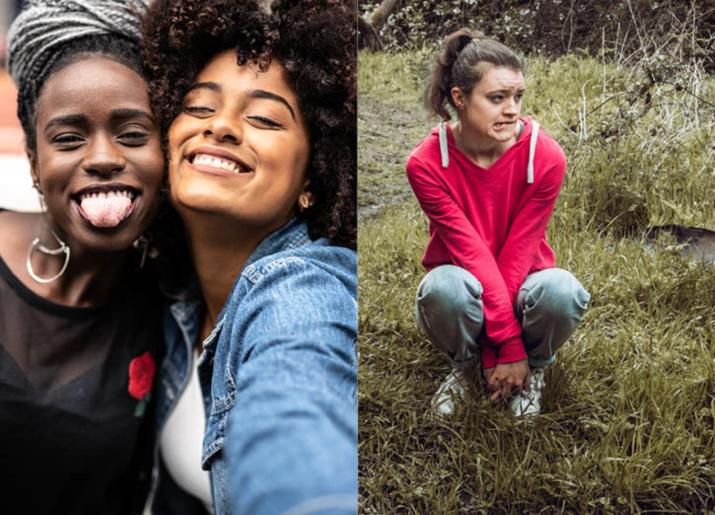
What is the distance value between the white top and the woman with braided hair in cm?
6

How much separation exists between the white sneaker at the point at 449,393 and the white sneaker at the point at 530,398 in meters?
0.15

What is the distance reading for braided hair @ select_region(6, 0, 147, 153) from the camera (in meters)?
2.27

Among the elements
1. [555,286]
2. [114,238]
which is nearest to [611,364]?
[555,286]

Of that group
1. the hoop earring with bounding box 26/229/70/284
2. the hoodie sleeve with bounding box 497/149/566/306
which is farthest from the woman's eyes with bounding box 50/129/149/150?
the hoodie sleeve with bounding box 497/149/566/306

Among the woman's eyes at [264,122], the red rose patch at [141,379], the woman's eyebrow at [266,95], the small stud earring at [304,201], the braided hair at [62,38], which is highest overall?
the braided hair at [62,38]

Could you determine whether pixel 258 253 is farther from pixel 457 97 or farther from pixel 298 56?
pixel 457 97

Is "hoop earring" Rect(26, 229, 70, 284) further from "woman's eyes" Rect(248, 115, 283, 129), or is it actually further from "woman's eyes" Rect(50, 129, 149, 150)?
"woman's eyes" Rect(248, 115, 283, 129)

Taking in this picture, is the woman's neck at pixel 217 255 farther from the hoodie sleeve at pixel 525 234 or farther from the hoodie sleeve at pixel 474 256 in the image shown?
the hoodie sleeve at pixel 525 234

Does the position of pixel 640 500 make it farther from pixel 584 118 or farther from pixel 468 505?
pixel 584 118

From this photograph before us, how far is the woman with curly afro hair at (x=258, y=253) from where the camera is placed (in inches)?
90.5

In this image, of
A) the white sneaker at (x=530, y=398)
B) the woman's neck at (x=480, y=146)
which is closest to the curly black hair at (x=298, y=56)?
the woman's neck at (x=480, y=146)

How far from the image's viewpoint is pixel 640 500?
2629 mm

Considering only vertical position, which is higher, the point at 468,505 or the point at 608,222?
the point at 608,222

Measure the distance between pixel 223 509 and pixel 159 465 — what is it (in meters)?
0.22
